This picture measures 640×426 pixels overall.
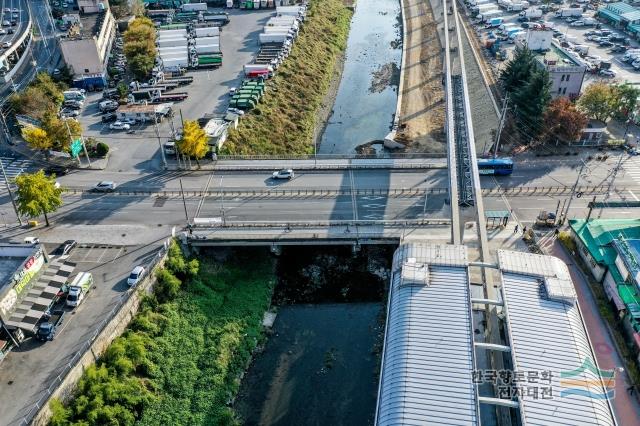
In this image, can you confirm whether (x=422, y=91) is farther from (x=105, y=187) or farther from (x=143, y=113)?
(x=105, y=187)

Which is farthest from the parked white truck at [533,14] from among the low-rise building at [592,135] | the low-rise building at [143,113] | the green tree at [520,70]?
the low-rise building at [143,113]

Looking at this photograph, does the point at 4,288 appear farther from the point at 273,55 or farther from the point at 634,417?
the point at 273,55

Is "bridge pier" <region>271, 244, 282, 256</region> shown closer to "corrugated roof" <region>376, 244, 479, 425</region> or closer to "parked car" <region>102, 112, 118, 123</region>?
"corrugated roof" <region>376, 244, 479, 425</region>

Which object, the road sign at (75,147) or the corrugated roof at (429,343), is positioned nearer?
the corrugated roof at (429,343)

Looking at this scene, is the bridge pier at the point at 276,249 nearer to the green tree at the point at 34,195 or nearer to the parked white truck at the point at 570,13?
the green tree at the point at 34,195

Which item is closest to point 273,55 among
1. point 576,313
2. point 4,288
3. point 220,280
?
point 220,280

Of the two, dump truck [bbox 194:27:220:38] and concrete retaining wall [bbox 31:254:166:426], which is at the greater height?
dump truck [bbox 194:27:220:38]

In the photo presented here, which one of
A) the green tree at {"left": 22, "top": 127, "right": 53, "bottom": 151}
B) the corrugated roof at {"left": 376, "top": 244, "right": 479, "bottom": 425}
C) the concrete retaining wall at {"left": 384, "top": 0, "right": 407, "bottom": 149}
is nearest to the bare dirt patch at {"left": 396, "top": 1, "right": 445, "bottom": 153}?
the concrete retaining wall at {"left": 384, "top": 0, "right": 407, "bottom": 149}
